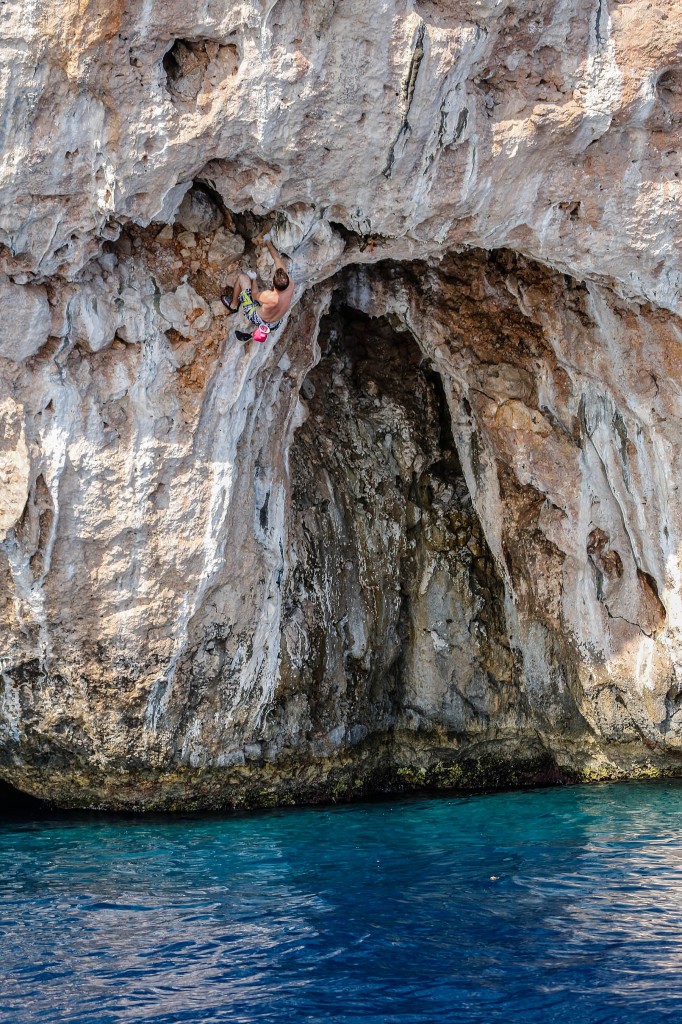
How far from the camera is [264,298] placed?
31.0 feet

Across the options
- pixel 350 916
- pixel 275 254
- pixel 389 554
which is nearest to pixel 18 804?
pixel 389 554

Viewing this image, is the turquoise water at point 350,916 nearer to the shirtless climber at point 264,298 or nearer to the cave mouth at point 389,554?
the cave mouth at point 389,554

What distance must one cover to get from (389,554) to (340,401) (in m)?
1.98

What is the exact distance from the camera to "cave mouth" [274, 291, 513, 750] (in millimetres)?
12258

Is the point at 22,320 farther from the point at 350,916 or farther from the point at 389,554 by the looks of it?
the point at 389,554

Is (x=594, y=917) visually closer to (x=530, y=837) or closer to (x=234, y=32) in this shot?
(x=530, y=837)

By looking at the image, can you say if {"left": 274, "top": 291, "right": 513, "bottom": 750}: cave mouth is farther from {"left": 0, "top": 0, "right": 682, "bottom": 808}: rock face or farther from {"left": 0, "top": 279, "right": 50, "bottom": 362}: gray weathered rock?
{"left": 0, "top": 279, "right": 50, "bottom": 362}: gray weathered rock

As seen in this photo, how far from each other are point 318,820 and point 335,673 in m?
1.72

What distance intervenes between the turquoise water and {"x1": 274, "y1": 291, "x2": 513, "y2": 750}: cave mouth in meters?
1.62

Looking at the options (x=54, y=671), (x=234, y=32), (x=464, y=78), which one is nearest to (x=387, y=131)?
(x=464, y=78)

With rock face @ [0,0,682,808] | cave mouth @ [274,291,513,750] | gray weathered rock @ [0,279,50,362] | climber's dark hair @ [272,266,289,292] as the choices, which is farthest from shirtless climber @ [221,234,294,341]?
cave mouth @ [274,291,513,750]

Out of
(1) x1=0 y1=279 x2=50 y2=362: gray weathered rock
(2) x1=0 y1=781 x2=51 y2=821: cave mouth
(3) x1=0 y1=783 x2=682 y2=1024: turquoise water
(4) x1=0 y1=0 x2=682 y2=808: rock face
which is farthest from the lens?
(2) x1=0 y1=781 x2=51 y2=821: cave mouth

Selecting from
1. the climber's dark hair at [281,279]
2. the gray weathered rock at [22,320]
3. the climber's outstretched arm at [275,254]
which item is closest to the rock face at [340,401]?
the gray weathered rock at [22,320]

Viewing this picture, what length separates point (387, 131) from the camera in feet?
27.6
